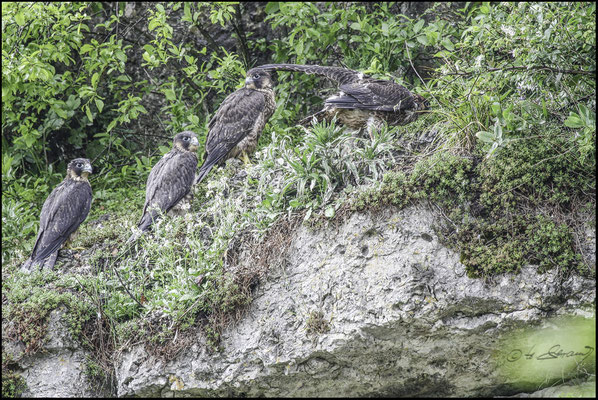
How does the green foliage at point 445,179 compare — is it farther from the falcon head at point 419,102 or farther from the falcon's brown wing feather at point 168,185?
the falcon's brown wing feather at point 168,185

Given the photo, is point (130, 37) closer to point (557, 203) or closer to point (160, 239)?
point (160, 239)

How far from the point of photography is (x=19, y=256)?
270 inches

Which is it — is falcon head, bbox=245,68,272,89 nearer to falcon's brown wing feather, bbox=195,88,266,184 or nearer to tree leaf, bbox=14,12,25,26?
falcon's brown wing feather, bbox=195,88,266,184

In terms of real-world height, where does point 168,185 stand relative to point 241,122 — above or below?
below

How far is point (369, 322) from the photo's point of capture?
4477 mm

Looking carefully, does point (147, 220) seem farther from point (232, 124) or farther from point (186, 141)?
point (232, 124)

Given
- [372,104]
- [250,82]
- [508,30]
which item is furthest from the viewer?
[250,82]

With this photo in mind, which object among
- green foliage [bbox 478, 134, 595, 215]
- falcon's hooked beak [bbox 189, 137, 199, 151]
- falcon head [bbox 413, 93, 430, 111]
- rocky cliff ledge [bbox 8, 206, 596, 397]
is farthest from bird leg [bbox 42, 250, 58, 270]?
green foliage [bbox 478, 134, 595, 215]

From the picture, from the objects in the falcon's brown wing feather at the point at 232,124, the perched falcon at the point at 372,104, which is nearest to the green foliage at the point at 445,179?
the perched falcon at the point at 372,104

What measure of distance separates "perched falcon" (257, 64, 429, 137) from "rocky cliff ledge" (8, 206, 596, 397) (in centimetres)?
145

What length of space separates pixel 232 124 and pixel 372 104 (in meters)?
1.67

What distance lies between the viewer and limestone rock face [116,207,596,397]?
14.3ft

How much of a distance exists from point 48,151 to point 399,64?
4.72 metres

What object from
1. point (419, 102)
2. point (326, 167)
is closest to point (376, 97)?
point (419, 102)
